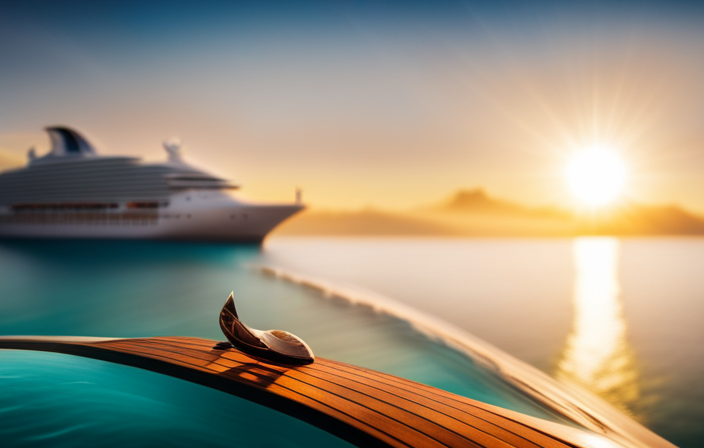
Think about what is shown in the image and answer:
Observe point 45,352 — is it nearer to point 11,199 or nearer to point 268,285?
point 268,285

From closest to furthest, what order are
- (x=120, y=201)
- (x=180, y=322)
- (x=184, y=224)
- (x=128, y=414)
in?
1. (x=128, y=414)
2. (x=180, y=322)
3. (x=184, y=224)
4. (x=120, y=201)

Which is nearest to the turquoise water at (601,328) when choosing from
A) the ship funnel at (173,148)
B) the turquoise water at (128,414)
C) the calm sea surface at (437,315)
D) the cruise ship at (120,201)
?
the calm sea surface at (437,315)

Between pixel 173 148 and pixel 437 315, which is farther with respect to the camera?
pixel 173 148

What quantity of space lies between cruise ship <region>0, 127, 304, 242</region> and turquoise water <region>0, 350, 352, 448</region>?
1442 inches

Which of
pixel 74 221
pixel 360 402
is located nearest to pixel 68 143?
pixel 74 221

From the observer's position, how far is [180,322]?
12.0 meters

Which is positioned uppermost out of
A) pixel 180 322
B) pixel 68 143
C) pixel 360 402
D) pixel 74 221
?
pixel 68 143

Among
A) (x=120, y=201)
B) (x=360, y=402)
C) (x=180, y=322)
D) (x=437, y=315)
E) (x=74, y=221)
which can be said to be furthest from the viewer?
(x=74, y=221)

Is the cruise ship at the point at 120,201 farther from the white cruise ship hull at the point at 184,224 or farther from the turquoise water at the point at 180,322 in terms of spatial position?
the turquoise water at the point at 180,322

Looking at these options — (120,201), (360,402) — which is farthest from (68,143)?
(360,402)

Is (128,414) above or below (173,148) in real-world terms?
below

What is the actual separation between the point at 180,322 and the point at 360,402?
965 cm

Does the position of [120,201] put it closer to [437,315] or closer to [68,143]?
[68,143]

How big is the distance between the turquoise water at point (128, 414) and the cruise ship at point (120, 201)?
120 feet
